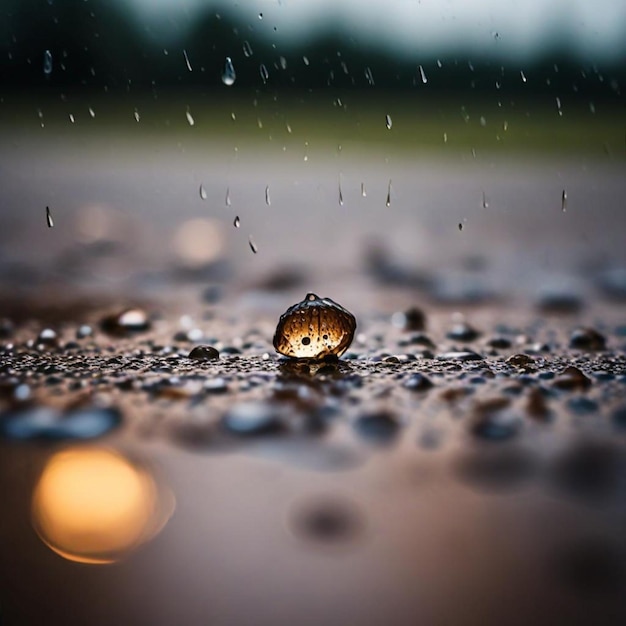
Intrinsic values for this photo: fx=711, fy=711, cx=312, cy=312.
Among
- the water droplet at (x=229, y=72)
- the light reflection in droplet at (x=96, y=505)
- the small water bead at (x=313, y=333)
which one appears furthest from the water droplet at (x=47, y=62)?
the light reflection in droplet at (x=96, y=505)

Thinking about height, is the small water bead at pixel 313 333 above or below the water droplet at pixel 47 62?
below

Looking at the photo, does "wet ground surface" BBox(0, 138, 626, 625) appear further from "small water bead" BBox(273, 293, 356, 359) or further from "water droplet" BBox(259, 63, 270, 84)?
"water droplet" BBox(259, 63, 270, 84)

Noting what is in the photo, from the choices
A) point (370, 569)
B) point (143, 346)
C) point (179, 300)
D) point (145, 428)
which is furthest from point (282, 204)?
point (370, 569)

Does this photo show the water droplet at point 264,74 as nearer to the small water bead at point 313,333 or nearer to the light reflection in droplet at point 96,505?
the small water bead at point 313,333

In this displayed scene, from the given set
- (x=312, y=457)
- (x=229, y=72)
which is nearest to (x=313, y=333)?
(x=312, y=457)

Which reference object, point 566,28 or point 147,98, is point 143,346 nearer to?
point 147,98

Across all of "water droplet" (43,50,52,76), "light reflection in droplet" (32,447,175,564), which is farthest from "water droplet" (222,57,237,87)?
"light reflection in droplet" (32,447,175,564)
